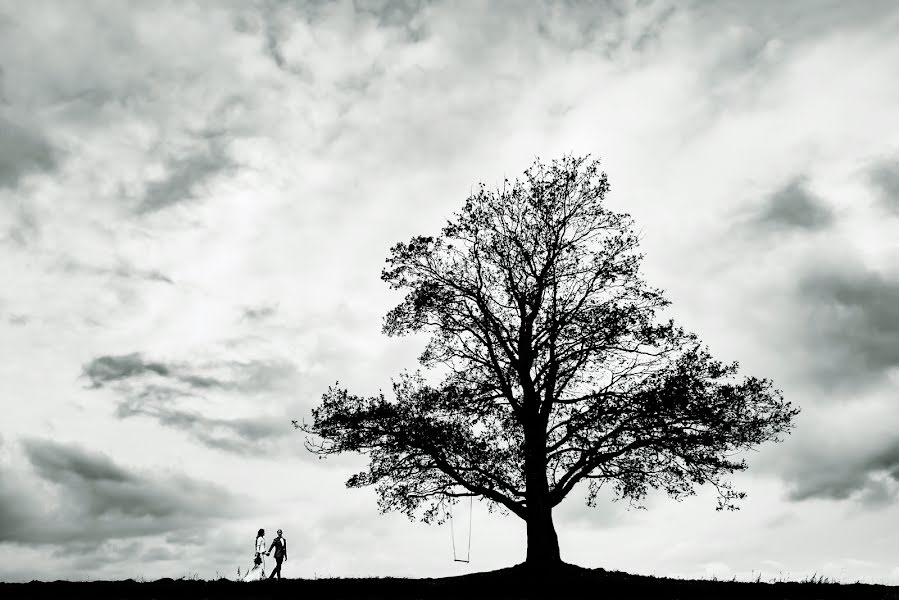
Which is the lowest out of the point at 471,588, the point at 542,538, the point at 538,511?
the point at 471,588

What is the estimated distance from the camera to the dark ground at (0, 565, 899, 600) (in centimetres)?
1842

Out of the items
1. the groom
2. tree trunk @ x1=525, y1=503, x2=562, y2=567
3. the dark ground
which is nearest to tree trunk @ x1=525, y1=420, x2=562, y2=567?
tree trunk @ x1=525, y1=503, x2=562, y2=567

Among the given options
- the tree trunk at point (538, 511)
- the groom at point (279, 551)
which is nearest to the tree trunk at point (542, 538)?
the tree trunk at point (538, 511)

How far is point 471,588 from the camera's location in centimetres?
1969

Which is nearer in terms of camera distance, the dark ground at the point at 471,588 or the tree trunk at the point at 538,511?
the dark ground at the point at 471,588

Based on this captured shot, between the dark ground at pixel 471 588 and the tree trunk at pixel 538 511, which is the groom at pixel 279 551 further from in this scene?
the tree trunk at pixel 538 511

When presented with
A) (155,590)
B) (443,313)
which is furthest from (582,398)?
(155,590)

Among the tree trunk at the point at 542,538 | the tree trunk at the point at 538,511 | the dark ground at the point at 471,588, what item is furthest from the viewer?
the tree trunk at the point at 538,511

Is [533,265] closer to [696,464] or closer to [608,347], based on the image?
[608,347]

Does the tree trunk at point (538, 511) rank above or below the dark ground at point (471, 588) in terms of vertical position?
above

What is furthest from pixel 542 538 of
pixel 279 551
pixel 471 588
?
pixel 279 551

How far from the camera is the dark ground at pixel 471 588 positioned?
18422 mm

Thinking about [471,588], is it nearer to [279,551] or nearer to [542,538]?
[542,538]

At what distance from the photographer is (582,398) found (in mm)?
23156
